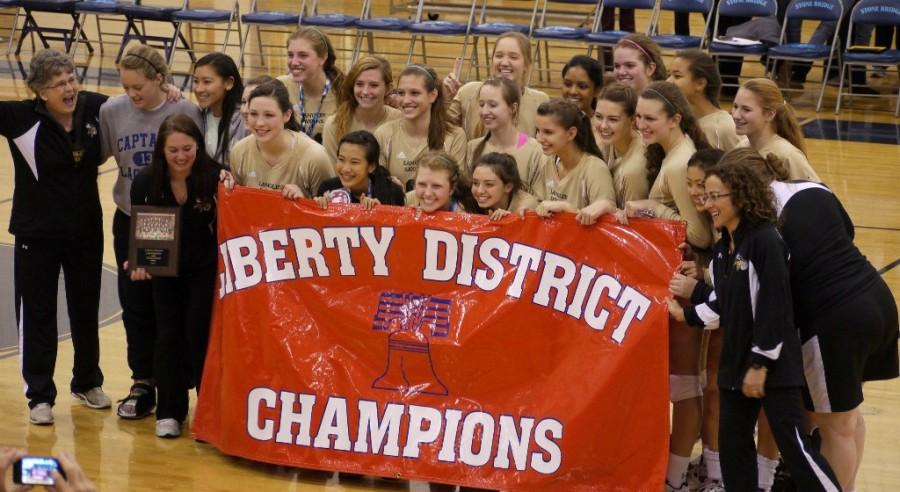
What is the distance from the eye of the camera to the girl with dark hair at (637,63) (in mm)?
5754

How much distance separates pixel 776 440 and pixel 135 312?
107 inches

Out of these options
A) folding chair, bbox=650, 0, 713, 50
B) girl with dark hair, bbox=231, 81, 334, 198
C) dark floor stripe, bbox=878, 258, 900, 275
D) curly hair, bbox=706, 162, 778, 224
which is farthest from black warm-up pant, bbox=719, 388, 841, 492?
folding chair, bbox=650, 0, 713, 50

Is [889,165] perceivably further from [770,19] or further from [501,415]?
[501,415]

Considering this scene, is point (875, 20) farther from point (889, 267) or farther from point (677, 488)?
point (677, 488)

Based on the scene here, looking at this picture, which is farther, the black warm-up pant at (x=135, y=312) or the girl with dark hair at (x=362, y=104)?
the girl with dark hair at (x=362, y=104)

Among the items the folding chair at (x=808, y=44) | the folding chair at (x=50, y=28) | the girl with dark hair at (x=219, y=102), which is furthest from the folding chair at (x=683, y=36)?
the girl with dark hair at (x=219, y=102)

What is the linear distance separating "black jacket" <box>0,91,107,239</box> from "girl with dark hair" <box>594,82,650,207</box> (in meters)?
2.15

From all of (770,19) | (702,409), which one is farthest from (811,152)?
(702,409)

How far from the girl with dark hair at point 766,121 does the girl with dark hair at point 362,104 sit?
167cm

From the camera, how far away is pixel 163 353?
5.31m

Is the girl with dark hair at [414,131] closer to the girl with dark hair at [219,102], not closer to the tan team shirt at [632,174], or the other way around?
the girl with dark hair at [219,102]

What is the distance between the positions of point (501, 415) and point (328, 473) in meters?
0.77

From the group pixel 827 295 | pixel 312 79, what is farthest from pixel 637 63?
pixel 827 295

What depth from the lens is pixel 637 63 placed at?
5750 mm
